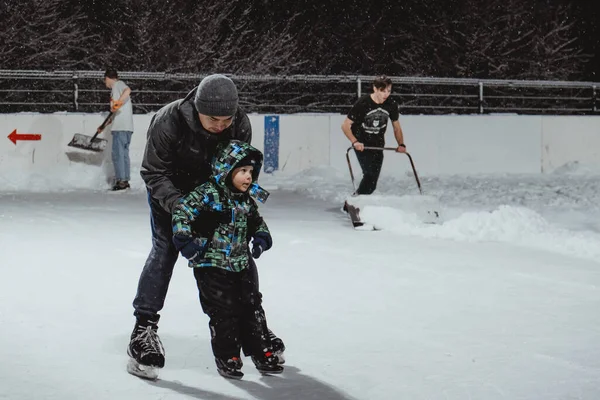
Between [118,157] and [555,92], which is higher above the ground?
[555,92]

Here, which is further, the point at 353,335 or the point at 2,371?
the point at 353,335

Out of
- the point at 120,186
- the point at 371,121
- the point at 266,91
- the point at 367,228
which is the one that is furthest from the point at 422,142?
the point at 367,228

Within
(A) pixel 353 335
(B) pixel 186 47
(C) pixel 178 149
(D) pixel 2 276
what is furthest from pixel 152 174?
(B) pixel 186 47

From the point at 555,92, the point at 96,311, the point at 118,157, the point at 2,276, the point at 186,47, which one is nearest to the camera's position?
the point at 96,311

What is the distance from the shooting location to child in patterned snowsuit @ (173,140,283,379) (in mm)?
4480

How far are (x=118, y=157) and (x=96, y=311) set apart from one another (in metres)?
8.19

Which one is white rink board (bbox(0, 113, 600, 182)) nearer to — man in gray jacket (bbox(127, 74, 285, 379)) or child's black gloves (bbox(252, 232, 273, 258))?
man in gray jacket (bbox(127, 74, 285, 379))

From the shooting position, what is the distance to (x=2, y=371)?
480 cm

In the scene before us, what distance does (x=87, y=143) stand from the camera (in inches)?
598

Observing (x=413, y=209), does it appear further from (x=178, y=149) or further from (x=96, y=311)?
(x=178, y=149)

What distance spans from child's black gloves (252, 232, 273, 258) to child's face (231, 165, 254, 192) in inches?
10.0

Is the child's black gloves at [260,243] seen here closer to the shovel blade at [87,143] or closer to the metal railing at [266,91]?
the shovel blade at [87,143]

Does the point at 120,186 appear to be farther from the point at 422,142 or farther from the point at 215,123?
the point at 215,123

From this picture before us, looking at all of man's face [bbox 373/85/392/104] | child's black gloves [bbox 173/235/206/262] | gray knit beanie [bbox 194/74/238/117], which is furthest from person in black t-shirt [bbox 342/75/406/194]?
child's black gloves [bbox 173/235/206/262]
